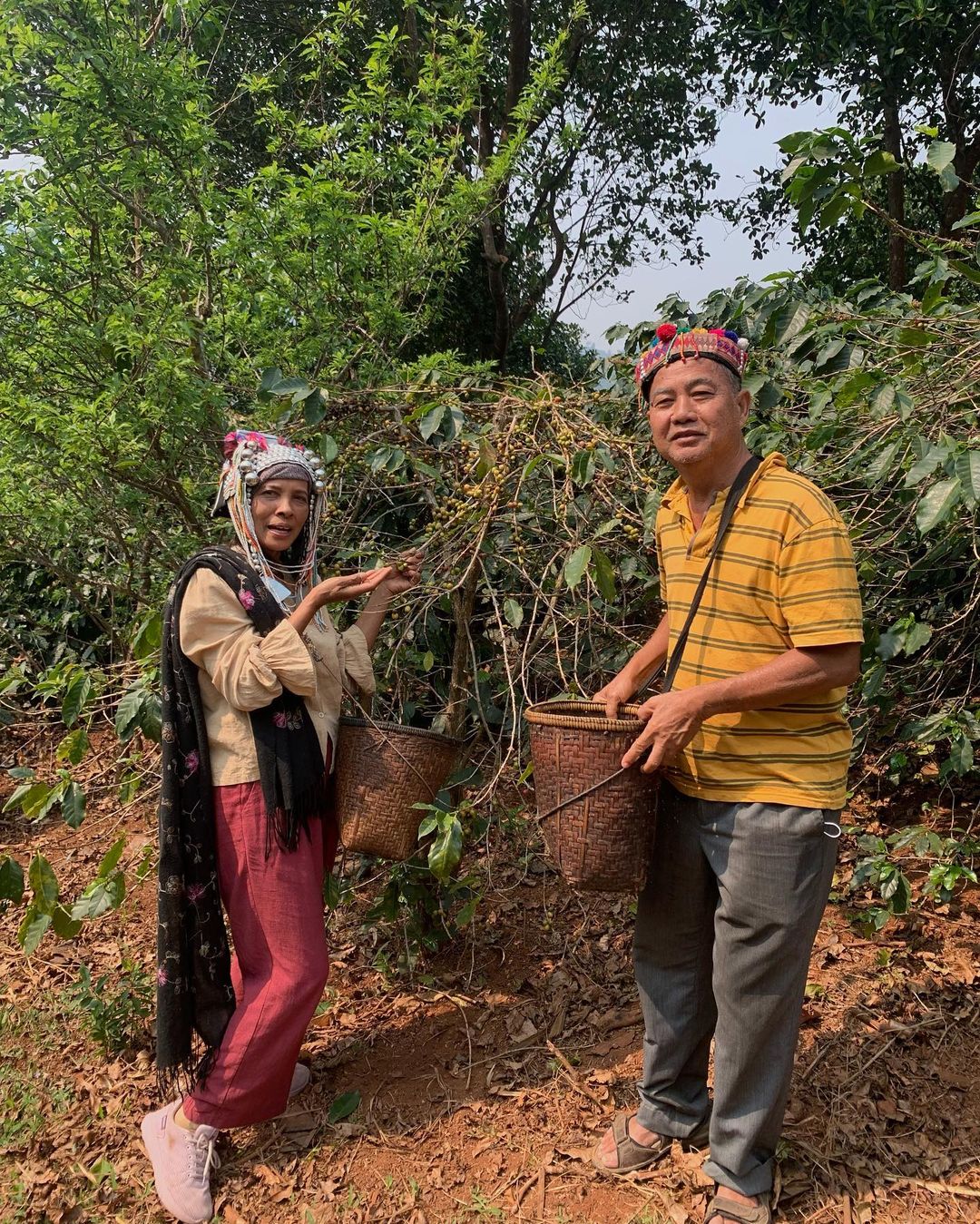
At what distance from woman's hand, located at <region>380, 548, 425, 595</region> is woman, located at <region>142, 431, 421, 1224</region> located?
59mm

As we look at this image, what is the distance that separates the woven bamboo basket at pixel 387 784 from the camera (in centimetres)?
212

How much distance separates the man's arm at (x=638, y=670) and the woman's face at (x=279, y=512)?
33.5 inches

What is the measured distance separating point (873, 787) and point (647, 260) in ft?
21.4

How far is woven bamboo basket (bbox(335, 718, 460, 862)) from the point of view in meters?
2.12

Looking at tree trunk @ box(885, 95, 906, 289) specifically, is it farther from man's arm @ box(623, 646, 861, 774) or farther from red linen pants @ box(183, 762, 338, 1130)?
red linen pants @ box(183, 762, 338, 1130)

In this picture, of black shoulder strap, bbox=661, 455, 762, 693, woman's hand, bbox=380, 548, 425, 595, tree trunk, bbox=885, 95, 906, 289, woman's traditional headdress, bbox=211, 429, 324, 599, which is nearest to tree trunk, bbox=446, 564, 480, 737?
woman's hand, bbox=380, 548, 425, 595

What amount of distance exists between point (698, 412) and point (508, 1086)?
1925mm

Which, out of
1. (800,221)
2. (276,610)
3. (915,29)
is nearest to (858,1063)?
(276,610)

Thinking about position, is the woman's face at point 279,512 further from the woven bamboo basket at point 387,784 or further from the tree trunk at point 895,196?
the tree trunk at point 895,196

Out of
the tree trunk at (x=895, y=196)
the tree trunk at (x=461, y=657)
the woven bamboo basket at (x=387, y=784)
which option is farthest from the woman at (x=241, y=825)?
the tree trunk at (x=895, y=196)

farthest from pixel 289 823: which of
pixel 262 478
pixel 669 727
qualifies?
pixel 669 727

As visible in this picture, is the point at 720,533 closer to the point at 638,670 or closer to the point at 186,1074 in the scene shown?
the point at 638,670

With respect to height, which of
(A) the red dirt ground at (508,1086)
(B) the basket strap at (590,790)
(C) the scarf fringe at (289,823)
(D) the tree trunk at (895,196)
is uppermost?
(D) the tree trunk at (895,196)

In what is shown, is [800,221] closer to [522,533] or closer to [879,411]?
[879,411]
